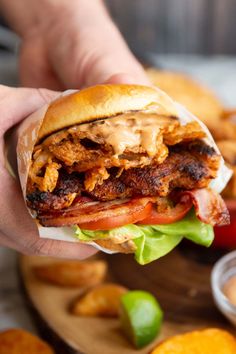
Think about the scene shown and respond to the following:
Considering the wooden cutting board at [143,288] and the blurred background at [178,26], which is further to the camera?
the blurred background at [178,26]

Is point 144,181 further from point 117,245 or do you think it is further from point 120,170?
point 117,245

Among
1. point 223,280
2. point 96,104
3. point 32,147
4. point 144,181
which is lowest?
point 223,280

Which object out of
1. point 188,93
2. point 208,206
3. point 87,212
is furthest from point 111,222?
point 188,93

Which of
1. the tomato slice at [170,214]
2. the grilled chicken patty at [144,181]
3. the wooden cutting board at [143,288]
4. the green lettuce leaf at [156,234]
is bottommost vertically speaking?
the wooden cutting board at [143,288]

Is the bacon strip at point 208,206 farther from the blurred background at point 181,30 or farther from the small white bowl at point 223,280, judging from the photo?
the blurred background at point 181,30

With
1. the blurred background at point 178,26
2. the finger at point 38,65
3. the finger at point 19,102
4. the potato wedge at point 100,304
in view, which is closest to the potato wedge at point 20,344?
the potato wedge at point 100,304

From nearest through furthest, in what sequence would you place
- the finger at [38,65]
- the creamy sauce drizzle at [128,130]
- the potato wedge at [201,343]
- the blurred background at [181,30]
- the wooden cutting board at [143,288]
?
the creamy sauce drizzle at [128,130]
the potato wedge at [201,343]
the wooden cutting board at [143,288]
the finger at [38,65]
the blurred background at [181,30]

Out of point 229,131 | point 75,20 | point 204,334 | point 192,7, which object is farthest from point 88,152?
point 192,7
